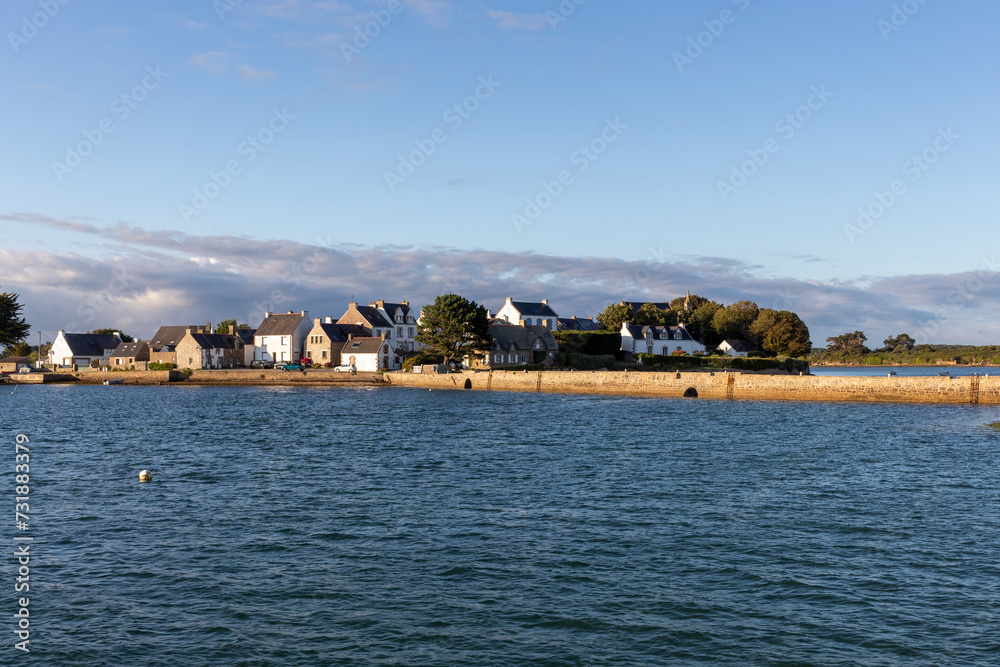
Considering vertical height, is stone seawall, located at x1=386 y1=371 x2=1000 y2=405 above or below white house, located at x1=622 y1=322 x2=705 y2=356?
below

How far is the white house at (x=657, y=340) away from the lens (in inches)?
5315

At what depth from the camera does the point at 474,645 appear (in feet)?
45.4

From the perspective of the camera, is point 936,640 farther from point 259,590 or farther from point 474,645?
point 259,590

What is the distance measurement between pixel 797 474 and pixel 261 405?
5640 cm

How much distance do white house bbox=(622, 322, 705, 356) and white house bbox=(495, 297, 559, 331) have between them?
711 inches

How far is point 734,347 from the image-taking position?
139 meters

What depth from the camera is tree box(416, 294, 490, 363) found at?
106m

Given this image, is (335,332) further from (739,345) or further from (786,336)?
(786,336)

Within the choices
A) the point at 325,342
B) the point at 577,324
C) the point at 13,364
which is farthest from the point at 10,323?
the point at 577,324

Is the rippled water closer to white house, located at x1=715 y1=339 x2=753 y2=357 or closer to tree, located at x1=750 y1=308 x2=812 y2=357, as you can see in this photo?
tree, located at x1=750 y1=308 x2=812 y2=357

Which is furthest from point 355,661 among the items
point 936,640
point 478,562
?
point 936,640

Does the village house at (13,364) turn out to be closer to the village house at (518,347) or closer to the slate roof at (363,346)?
the slate roof at (363,346)

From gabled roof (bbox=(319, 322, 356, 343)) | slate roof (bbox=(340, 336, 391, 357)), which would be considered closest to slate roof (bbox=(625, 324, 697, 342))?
slate roof (bbox=(340, 336, 391, 357))

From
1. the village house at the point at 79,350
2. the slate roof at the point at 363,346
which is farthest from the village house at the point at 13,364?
the slate roof at the point at 363,346
